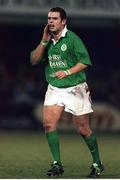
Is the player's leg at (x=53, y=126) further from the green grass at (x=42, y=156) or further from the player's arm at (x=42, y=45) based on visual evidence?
the player's arm at (x=42, y=45)

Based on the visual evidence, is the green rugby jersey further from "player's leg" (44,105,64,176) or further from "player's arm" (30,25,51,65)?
"player's leg" (44,105,64,176)

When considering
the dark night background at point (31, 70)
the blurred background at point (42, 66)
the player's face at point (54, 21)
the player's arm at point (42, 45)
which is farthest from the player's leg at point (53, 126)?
the dark night background at point (31, 70)

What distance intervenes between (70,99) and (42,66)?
1507 centimetres

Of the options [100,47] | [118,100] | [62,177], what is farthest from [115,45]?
[62,177]

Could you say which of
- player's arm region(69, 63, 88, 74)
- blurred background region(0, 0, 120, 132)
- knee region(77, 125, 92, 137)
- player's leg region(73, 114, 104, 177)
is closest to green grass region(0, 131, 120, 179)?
player's leg region(73, 114, 104, 177)

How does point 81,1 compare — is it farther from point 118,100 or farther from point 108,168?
point 108,168

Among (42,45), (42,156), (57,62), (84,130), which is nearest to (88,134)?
(84,130)

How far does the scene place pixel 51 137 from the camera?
11133 millimetres

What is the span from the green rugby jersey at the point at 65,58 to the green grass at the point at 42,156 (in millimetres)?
1145

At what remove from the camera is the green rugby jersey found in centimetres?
1117

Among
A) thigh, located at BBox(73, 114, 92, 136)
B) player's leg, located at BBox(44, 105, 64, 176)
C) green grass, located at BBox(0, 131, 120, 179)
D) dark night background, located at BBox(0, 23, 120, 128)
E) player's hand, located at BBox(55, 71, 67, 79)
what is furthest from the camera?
dark night background, located at BBox(0, 23, 120, 128)

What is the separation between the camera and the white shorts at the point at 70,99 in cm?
1118

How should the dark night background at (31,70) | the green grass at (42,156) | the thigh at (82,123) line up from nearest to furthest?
the thigh at (82,123), the green grass at (42,156), the dark night background at (31,70)

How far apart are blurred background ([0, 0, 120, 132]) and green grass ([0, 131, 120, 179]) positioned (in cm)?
210
